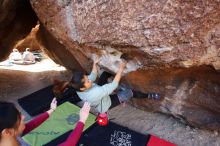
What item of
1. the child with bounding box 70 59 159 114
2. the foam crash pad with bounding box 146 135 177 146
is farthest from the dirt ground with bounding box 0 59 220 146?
the child with bounding box 70 59 159 114

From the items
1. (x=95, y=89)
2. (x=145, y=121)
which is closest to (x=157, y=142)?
(x=145, y=121)

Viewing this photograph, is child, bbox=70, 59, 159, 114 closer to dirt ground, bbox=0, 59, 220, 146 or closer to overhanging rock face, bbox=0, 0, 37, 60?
Answer: dirt ground, bbox=0, 59, 220, 146


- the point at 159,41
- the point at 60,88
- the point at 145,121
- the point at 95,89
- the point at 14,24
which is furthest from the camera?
the point at 14,24

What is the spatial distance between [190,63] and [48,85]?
3.12m

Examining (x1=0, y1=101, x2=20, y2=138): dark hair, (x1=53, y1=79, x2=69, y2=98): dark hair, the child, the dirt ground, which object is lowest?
the dirt ground

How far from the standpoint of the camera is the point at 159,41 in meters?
2.66

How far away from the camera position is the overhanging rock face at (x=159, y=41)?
2.51 meters

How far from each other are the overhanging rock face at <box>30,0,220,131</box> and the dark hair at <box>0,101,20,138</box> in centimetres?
120

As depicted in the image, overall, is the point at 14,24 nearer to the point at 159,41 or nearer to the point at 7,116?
the point at 159,41

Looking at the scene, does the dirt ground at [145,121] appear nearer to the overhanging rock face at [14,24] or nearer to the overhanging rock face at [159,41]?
the overhanging rock face at [159,41]

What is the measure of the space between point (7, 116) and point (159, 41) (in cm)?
134

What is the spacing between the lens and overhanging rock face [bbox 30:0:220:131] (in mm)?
2506

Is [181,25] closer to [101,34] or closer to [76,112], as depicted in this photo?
[101,34]

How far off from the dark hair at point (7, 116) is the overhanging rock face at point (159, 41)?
1199 mm
